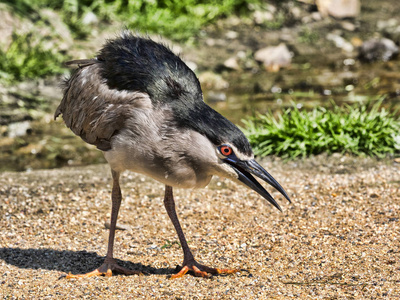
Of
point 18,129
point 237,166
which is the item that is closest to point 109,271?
point 237,166

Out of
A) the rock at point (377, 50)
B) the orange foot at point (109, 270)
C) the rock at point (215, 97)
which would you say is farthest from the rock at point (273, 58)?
the orange foot at point (109, 270)

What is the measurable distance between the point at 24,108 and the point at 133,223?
3.84m

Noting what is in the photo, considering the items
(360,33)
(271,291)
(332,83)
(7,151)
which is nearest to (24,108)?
(7,151)

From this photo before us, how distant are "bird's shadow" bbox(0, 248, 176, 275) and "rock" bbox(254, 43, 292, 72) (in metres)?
6.68

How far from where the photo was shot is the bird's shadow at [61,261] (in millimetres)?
4488

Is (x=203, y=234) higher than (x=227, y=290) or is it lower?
lower

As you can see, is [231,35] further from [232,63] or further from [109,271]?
[109,271]

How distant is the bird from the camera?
379 centimetres

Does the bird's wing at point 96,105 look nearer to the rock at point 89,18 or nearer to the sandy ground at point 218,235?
the sandy ground at point 218,235

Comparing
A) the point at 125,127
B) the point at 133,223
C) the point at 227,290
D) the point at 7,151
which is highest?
the point at 125,127

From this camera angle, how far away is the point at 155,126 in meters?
3.93

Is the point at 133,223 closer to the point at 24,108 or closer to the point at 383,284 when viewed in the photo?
the point at 383,284

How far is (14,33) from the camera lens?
9219 mm

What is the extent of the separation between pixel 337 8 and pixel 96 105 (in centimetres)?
924
